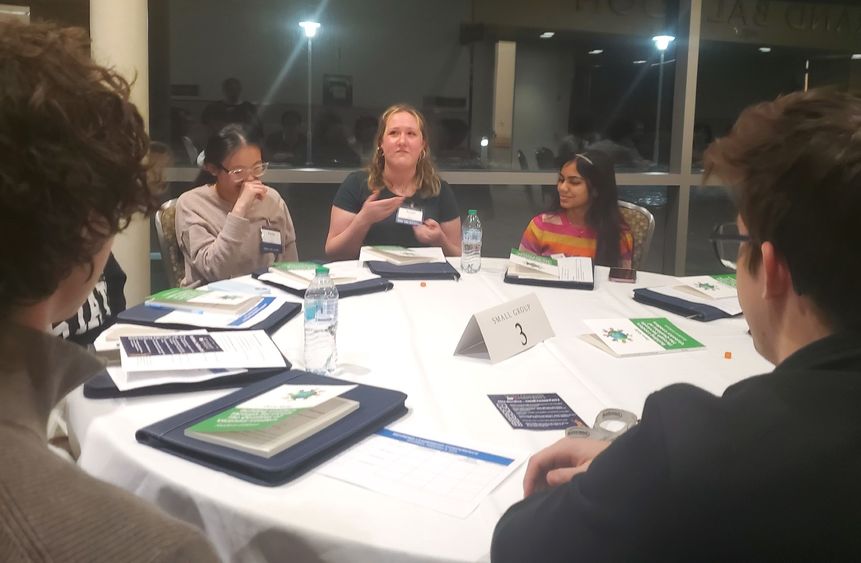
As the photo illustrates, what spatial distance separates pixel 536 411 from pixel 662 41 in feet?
14.7

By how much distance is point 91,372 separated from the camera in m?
0.79

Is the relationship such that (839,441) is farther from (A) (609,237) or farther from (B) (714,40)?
(B) (714,40)

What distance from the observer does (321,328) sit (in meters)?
1.73

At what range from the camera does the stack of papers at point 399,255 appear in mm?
2804

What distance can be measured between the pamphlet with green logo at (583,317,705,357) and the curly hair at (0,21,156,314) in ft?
4.38

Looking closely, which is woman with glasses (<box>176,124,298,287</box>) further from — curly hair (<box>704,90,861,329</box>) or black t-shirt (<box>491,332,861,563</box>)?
black t-shirt (<box>491,332,861,563</box>)

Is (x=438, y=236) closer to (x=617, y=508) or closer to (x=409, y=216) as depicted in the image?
(x=409, y=216)

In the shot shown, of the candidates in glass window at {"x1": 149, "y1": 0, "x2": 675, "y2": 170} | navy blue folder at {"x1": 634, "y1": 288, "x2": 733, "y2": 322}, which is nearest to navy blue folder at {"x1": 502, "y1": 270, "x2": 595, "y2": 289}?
navy blue folder at {"x1": 634, "y1": 288, "x2": 733, "y2": 322}

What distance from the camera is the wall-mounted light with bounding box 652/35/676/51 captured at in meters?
5.07

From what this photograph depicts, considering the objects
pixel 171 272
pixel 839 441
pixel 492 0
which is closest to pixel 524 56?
pixel 492 0

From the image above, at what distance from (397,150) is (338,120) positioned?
1.54 metres

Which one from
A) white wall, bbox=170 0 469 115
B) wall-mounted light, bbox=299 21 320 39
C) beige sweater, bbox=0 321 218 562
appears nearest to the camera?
beige sweater, bbox=0 321 218 562

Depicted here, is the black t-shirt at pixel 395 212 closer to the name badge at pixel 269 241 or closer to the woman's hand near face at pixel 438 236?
the woman's hand near face at pixel 438 236

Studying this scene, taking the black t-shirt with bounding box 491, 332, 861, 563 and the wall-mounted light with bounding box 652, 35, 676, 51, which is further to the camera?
the wall-mounted light with bounding box 652, 35, 676, 51
